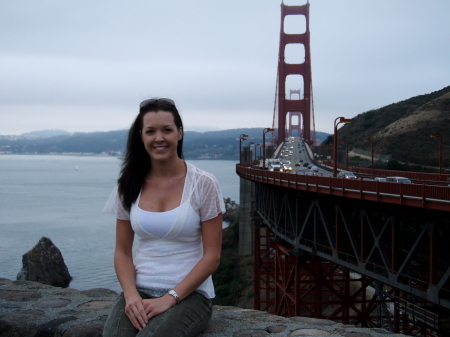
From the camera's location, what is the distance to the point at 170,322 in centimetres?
298

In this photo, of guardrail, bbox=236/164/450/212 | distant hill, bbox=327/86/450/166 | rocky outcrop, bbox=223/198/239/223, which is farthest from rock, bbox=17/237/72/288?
rocky outcrop, bbox=223/198/239/223

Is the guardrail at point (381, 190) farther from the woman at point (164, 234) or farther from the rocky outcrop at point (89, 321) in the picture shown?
the woman at point (164, 234)

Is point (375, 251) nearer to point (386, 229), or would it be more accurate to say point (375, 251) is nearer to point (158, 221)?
point (386, 229)

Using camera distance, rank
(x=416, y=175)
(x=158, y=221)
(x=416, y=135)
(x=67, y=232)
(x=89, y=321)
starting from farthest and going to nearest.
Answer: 1. (x=416, y=135)
2. (x=67, y=232)
3. (x=416, y=175)
4. (x=89, y=321)
5. (x=158, y=221)

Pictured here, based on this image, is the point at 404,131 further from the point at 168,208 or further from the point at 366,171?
the point at 168,208

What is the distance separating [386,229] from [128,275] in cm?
925

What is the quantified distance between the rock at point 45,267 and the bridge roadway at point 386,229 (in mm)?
16475

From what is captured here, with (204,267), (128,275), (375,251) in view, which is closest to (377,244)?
(375,251)

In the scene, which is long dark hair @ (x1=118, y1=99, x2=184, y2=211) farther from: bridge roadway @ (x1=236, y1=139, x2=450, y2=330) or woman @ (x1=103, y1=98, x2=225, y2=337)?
bridge roadway @ (x1=236, y1=139, x2=450, y2=330)

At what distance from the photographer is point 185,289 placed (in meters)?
3.13

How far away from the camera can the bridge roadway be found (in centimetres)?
902

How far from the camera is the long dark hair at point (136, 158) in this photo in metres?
3.36

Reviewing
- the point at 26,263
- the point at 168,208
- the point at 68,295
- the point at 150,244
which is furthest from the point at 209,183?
the point at 26,263

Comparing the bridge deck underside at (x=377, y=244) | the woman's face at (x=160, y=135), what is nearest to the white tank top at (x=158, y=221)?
the woman's face at (x=160, y=135)
